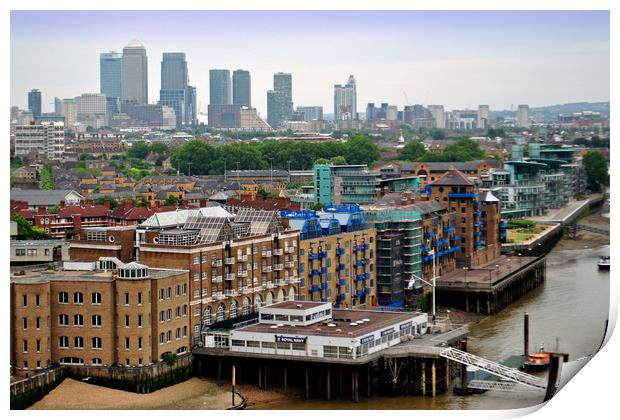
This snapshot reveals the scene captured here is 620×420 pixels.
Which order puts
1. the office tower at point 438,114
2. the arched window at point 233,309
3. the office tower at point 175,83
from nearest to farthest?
the arched window at point 233,309, the office tower at point 175,83, the office tower at point 438,114

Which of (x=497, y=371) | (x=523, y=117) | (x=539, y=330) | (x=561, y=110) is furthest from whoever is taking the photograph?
(x=523, y=117)

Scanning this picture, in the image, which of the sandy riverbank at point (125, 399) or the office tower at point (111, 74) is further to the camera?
the office tower at point (111, 74)

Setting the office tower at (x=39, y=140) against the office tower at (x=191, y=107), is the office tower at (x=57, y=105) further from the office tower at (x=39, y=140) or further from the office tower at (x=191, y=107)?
the office tower at (x=39, y=140)

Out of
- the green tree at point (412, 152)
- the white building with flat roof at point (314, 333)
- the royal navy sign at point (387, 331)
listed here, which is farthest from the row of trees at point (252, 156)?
the royal navy sign at point (387, 331)

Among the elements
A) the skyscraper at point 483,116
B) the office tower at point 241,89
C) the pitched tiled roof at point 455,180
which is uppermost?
the office tower at point 241,89

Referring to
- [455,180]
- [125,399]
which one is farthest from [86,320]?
[455,180]

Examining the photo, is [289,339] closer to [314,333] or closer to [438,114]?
[314,333]

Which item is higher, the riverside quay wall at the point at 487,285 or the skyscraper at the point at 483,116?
the skyscraper at the point at 483,116
